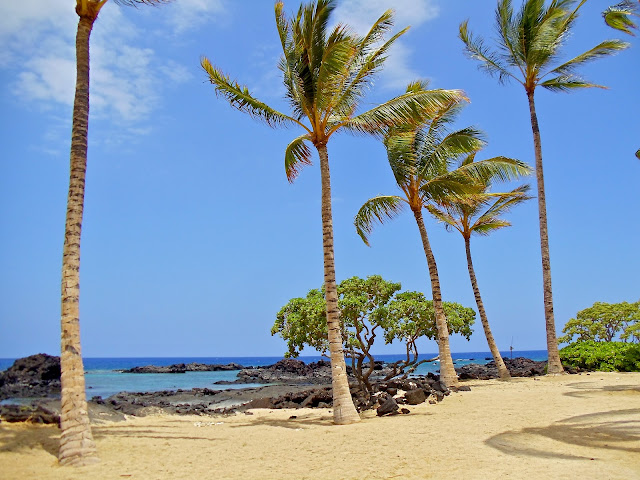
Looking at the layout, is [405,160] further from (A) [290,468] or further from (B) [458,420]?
(A) [290,468]

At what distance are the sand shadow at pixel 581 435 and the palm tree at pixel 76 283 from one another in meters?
6.98

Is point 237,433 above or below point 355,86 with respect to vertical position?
below

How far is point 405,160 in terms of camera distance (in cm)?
1811

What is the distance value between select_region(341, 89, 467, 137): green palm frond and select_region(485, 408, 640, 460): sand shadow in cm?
796

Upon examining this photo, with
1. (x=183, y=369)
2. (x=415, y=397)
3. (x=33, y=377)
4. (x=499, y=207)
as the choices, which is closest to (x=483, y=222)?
(x=499, y=207)

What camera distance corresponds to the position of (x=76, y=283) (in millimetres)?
8812

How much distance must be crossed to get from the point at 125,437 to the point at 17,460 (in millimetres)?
2438

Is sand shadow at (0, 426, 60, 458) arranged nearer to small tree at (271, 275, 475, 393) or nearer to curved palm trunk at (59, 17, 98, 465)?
curved palm trunk at (59, 17, 98, 465)

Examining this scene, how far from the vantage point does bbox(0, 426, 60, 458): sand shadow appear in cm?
882

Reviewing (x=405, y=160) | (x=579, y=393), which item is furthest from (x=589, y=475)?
(x=405, y=160)

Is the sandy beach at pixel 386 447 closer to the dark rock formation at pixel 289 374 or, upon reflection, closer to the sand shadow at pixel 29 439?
the sand shadow at pixel 29 439

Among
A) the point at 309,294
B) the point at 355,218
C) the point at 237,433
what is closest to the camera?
the point at 237,433

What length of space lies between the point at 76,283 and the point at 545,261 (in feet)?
61.8

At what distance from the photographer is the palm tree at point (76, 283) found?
8.27 metres
